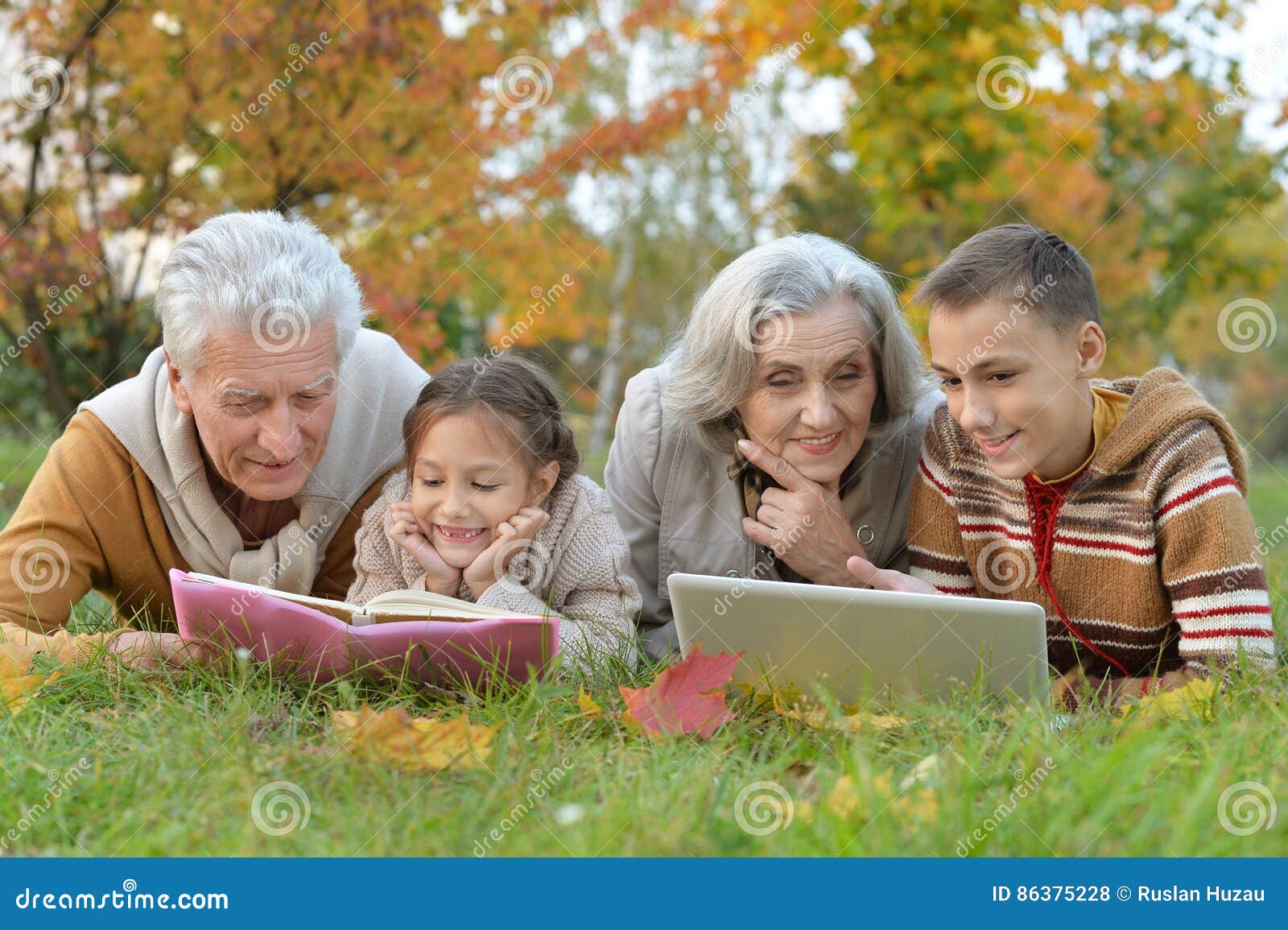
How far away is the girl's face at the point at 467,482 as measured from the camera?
3035mm

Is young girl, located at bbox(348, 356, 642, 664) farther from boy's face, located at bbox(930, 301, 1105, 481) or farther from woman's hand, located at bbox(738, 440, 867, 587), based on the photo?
boy's face, located at bbox(930, 301, 1105, 481)

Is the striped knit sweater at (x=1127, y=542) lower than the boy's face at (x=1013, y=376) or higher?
lower

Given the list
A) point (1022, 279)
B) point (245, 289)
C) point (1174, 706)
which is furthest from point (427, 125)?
point (1174, 706)

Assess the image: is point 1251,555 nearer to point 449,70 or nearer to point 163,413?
point 163,413

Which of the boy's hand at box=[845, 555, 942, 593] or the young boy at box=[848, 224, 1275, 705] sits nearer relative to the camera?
the young boy at box=[848, 224, 1275, 705]

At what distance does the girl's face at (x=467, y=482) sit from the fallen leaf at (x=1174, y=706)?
1.46 meters

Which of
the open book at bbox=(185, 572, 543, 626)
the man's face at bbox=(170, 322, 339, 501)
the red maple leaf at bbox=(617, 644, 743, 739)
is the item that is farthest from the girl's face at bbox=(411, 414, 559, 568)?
the red maple leaf at bbox=(617, 644, 743, 739)

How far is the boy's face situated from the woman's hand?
479 mm

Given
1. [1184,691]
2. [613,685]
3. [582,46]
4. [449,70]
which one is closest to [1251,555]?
[1184,691]

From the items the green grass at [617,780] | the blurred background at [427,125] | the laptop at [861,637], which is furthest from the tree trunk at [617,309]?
the green grass at [617,780]

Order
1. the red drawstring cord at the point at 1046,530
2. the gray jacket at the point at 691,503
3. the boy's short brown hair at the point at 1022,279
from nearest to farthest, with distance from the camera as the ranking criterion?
the boy's short brown hair at the point at 1022,279, the red drawstring cord at the point at 1046,530, the gray jacket at the point at 691,503

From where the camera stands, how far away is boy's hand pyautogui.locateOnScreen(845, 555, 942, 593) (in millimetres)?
2982

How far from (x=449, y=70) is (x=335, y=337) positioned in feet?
10.3

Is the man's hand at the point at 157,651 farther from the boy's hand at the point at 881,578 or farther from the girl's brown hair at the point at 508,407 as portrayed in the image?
the boy's hand at the point at 881,578
